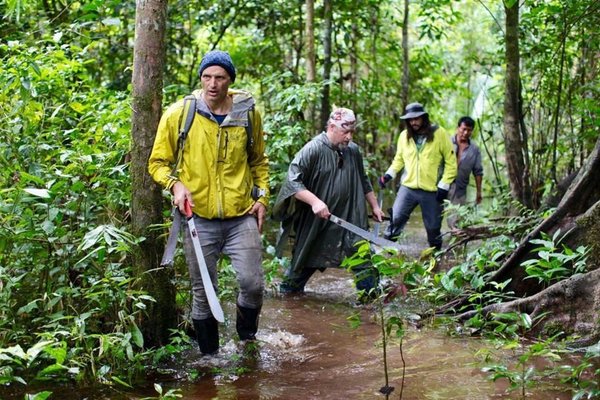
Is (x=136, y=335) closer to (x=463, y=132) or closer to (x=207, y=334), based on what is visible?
(x=207, y=334)

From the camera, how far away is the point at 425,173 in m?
9.70

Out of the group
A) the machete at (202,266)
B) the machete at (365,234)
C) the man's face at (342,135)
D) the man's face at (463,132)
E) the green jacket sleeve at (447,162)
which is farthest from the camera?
the man's face at (463,132)

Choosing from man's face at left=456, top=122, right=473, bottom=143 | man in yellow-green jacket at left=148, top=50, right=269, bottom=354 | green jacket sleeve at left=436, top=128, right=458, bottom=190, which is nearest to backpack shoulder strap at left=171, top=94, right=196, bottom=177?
man in yellow-green jacket at left=148, top=50, right=269, bottom=354

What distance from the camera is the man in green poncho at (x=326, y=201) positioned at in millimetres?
8047

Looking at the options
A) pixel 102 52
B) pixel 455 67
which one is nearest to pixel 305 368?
pixel 102 52

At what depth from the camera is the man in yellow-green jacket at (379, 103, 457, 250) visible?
9.71m

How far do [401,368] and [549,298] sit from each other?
4.54ft

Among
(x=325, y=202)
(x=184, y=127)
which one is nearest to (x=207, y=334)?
(x=184, y=127)

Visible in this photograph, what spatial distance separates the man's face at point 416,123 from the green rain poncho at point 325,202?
1.73m

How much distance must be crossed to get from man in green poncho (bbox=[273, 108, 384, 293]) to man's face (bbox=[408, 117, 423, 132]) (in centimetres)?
174

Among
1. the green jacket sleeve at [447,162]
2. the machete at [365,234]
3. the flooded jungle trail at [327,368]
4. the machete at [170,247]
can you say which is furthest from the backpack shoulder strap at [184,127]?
the green jacket sleeve at [447,162]

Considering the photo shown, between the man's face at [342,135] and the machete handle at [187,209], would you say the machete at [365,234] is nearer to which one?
the man's face at [342,135]

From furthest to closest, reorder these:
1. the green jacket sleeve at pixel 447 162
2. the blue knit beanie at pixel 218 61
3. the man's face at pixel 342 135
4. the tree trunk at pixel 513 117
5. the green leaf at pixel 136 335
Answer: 1. the green jacket sleeve at pixel 447 162
2. the tree trunk at pixel 513 117
3. the man's face at pixel 342 135
4. the blue knit beanie at pixel 218 61
5. the green leaf at pixel 136 335

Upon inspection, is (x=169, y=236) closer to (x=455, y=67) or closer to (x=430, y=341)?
(x=430, y=341)
